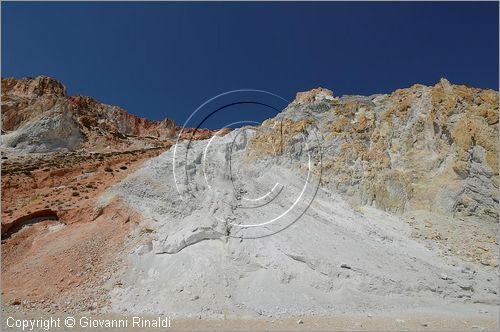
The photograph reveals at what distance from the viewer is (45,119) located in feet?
164

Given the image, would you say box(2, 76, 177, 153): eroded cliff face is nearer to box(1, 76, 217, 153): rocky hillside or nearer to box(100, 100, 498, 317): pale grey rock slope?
box(1, 76, 217, 153): rocky hillside

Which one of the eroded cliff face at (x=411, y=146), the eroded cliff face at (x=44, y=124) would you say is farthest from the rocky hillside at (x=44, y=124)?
the eroded cliff face at (x=411, y=146)

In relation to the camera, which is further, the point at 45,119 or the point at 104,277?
the point at 45,119

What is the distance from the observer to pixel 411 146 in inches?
1061

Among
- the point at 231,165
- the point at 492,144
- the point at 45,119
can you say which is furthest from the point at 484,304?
the point at 45,119

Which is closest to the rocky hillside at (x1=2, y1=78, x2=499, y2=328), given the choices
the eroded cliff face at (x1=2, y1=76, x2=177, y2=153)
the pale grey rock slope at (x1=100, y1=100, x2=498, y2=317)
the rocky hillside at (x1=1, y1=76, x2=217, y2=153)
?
the pale grey rock slope at (x1=100, y1=100, x2=498, y2=317)

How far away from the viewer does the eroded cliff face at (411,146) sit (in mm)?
24156

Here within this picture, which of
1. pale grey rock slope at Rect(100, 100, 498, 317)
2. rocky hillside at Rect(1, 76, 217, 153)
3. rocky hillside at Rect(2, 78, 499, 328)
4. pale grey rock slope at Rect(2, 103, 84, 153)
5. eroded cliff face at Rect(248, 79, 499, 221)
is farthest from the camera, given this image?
rocky hillside at Rect(1, 76, 217, 153)

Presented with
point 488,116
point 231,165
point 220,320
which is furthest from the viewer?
point 231,165

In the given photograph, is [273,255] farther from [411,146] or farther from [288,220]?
[411,146]

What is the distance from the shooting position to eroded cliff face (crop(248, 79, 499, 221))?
24156mm

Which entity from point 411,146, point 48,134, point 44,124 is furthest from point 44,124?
point 411,146

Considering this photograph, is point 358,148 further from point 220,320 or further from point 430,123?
point 220,320

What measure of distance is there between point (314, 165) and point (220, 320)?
15.3 m
